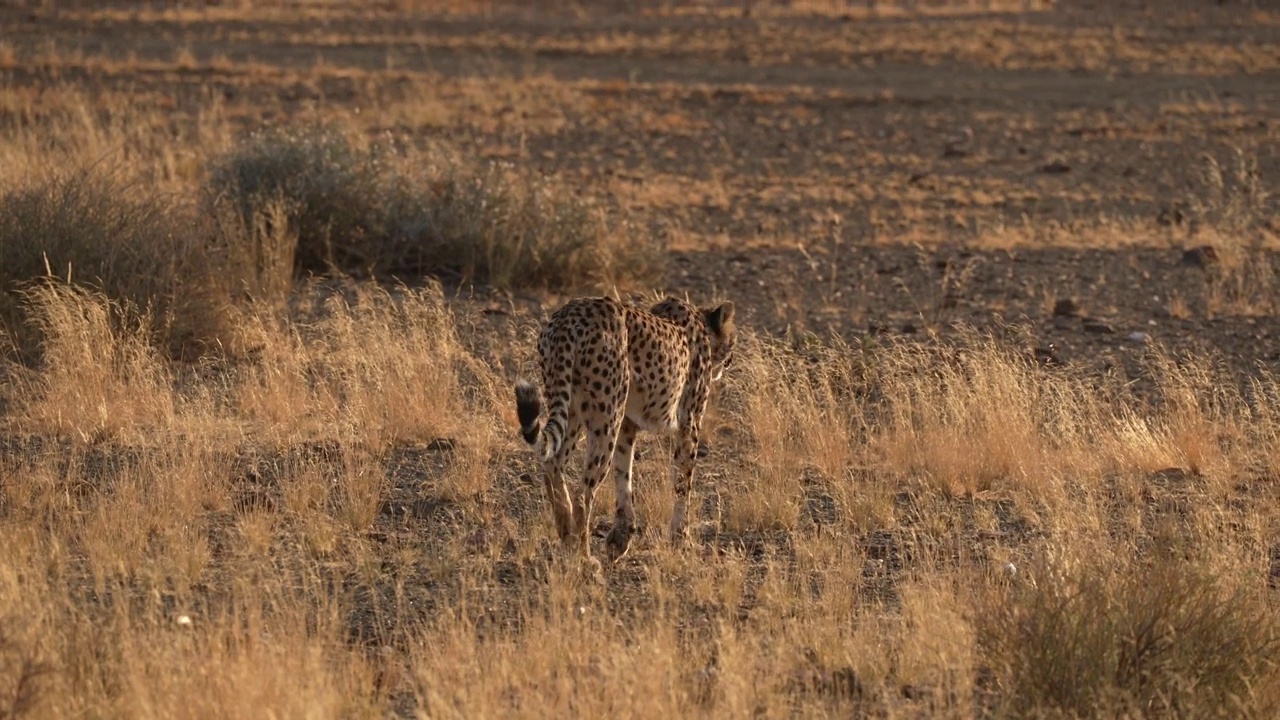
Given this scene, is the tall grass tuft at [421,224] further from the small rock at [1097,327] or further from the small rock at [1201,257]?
the small rock at [1201,257]

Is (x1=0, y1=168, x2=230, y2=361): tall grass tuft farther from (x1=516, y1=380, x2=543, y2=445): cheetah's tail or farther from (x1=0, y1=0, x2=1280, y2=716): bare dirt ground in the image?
(x1=516, y1=380, x2=543, y2=445): cheetah's tail

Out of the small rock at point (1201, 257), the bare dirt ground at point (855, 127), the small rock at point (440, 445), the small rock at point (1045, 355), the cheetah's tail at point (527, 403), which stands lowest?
the bare dirt ground at point (855, 127)

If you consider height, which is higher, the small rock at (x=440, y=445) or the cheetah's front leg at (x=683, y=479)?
the cheetah's front leg at (x=683, y=479)

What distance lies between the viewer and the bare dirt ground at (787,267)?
23.4ft

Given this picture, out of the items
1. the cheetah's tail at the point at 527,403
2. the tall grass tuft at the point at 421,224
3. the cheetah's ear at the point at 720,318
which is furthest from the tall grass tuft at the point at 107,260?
the cheetah's tail at the point at 527,403

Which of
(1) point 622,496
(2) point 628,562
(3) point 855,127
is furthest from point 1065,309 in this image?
(3) point 855,127

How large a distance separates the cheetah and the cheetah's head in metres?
0.45

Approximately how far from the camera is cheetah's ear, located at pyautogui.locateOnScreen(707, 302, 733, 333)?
360 inches

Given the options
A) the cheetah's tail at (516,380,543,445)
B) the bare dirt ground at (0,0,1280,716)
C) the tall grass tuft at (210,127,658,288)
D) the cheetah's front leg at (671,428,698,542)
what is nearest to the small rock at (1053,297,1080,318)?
the bare dirt ground at (0,0,1280,716)

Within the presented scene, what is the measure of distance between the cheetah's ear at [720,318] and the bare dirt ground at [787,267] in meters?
0.85

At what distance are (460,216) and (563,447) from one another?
769 cm

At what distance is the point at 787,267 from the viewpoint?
16.5 m

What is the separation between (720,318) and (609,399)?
1.59m

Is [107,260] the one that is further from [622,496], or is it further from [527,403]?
[527,403]
